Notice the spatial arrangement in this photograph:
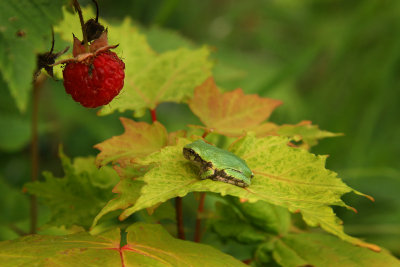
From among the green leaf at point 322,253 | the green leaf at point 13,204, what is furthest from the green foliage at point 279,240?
the green leaf at point 13,204

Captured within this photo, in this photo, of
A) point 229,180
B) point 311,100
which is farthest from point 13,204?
point 311,100

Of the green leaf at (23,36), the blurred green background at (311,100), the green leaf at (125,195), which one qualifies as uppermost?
the blurred green background at (311,100)

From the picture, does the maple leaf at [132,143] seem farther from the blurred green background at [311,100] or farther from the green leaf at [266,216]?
the blurred green background at [311,100]

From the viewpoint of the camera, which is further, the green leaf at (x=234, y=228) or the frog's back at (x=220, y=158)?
the green leaf at (x=234, y=228)

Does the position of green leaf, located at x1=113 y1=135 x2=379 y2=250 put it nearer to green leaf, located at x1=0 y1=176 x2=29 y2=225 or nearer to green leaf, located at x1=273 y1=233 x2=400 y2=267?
green leaf, located at x1=273 y1=233 x2=400 y2=267

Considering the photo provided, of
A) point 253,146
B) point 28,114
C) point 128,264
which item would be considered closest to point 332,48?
point 28,114

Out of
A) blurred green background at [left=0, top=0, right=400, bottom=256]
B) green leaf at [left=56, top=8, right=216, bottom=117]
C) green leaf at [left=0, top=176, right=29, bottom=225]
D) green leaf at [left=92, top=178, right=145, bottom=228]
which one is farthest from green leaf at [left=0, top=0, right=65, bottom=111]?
green leaf at [left=0, top=176, right=29, bottom=225]

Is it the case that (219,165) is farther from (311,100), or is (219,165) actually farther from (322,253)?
(311,100)

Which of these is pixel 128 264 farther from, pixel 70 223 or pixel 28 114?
pixel 28 114

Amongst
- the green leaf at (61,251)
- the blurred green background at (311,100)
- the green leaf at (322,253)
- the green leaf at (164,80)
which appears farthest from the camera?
the blurred green background at (311,100)
